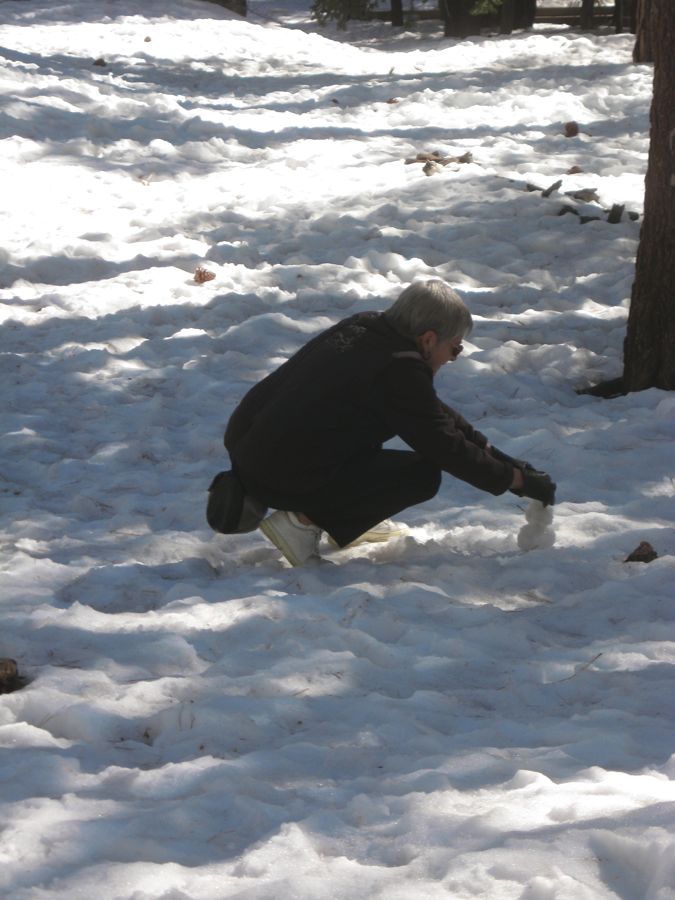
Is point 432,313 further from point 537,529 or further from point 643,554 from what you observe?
point 643,554

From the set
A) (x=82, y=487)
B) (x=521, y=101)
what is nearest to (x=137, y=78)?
(x=521, y=101)

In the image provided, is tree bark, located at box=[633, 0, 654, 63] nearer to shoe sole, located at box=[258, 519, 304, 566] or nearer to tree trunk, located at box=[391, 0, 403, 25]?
tree trunk, located at box=[391, 0, 403, 25]

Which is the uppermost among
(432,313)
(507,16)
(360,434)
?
(507,16)

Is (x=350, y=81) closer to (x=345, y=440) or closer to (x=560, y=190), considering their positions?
(x=560, y=190)

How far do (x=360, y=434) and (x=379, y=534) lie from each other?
1.79 ft

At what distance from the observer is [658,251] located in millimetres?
5836

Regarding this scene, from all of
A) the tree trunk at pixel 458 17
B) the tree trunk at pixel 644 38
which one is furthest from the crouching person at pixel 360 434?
the tree trunk at pixel 458 17

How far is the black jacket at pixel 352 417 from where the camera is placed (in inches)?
Result: 157

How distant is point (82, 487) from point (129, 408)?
917mm

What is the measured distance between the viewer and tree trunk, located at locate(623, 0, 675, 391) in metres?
5.61

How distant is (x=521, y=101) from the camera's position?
1270 centimetres

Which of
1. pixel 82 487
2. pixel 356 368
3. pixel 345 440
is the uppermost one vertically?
pixel 356 368

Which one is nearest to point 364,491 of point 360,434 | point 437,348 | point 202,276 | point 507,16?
point 360,434

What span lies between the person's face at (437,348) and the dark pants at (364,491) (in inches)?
14.5
